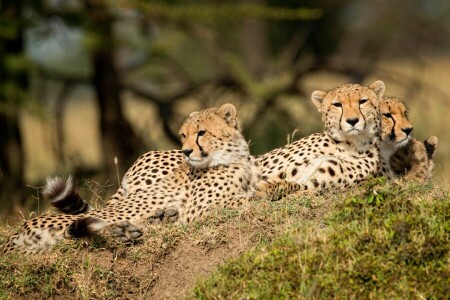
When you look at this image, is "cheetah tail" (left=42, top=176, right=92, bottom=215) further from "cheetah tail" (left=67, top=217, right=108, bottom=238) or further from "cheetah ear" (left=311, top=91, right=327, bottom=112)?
"cheetah ear" (left=311, top=91, right=327, bottom=112)

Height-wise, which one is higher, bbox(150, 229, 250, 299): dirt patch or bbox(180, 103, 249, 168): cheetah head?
bbox(180, 103, 249, 168): cheetah head

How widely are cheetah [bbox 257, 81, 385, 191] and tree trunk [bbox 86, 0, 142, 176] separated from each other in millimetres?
3867

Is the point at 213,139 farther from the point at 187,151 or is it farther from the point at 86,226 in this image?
the point at 86,226

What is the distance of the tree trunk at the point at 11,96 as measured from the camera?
9047 mm

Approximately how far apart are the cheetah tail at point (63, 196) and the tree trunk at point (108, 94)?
3.98 m

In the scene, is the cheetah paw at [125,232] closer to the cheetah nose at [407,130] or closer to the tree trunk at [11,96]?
the cheetah nose at [407,130]

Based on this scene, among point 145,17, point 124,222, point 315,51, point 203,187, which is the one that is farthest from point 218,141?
point 315,51

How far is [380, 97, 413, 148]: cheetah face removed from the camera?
18.1ft

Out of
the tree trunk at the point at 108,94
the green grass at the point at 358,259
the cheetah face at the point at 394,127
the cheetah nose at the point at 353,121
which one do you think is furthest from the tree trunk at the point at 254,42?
the green grass at the point at 358,259

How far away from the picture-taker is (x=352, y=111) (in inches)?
208

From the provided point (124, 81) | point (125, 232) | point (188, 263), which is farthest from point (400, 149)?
point (124, 81)

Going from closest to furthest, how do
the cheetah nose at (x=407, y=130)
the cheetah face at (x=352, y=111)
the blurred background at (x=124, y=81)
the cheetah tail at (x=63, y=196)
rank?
the cheetah tail at (x=63, y=196)
the cheetah face at (x=352, y=111)
the cheetah nose at (x=407, y=130)
the blurred background at (x=124, y=81)

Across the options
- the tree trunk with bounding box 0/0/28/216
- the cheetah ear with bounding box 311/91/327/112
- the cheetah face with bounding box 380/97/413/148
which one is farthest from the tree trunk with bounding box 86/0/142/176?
the cheetah face with bounding box 380/97/413/148

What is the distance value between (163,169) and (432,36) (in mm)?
17562
